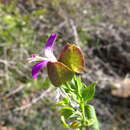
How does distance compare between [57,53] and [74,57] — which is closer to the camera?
[74,57]

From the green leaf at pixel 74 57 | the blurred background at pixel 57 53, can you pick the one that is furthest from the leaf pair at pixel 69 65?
the blurred background at pixel 57 53

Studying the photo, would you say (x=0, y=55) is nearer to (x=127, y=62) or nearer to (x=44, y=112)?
(x=44, y=112)

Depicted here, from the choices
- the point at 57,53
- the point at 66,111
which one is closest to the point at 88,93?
the point at 66,111

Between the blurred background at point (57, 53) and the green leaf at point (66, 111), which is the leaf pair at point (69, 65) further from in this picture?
the blurred background at point (57, 53)

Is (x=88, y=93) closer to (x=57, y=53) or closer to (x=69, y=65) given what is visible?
(x=69, y=65)

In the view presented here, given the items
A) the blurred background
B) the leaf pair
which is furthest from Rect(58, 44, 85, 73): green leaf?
the blurred background

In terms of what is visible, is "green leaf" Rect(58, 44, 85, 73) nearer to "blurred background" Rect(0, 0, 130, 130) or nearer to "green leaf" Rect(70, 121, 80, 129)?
"green leaf" Rect(70, 121, 80, 129)

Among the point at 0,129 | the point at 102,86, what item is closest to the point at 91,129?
the point at 0,129
